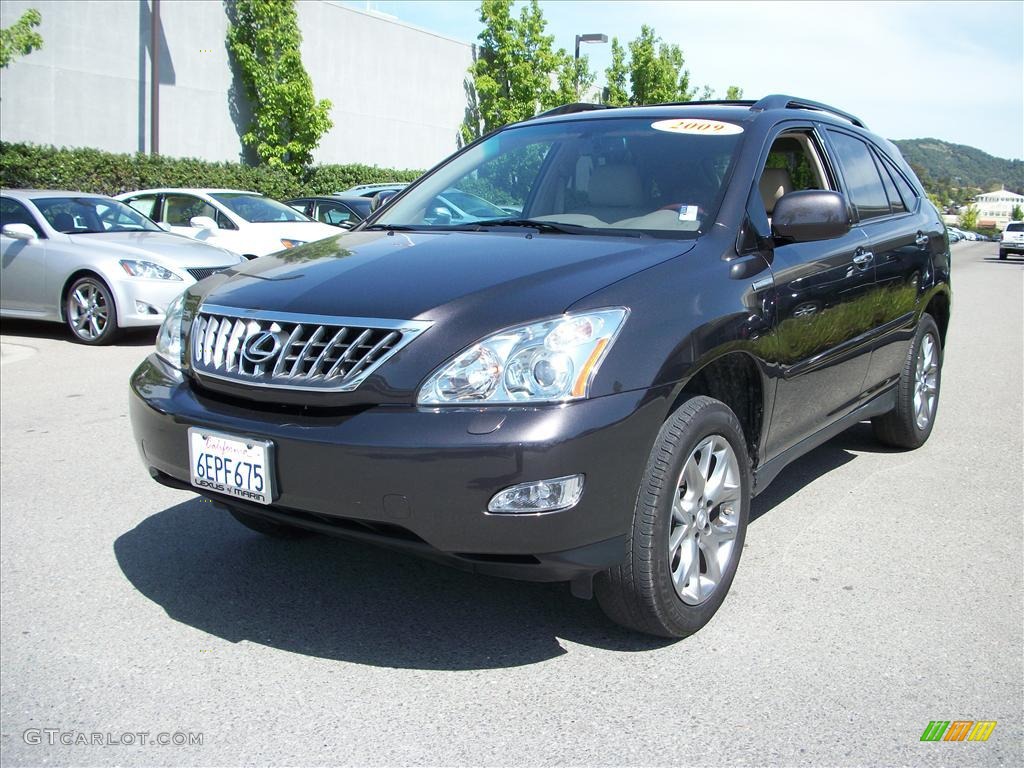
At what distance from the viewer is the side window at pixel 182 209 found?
1301 cm

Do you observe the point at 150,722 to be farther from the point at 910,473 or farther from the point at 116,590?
the point at 910,473

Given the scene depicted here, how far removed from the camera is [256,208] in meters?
13.2

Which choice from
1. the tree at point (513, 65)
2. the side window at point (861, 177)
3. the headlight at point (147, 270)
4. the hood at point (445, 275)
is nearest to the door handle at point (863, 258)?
the side window at point (861, 177)

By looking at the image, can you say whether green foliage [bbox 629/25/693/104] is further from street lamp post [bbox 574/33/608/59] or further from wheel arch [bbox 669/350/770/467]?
wheel arch [bbox 669/350/770/467]

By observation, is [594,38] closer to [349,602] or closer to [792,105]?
[792,105]

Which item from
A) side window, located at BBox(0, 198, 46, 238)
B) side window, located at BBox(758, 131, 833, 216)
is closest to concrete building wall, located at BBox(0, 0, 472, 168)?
side window, located at BBox(0, 198, 46, 238)

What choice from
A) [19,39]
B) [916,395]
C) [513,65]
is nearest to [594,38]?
[513,65]

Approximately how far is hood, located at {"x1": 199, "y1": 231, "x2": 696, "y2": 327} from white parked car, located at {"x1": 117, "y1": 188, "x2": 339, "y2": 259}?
8.97 m

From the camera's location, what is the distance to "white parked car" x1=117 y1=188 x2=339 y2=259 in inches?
490

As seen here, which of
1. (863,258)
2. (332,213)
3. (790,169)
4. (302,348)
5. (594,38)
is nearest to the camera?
(302,348)

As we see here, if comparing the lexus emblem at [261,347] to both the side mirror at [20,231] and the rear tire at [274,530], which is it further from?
the side mirror at [20,231]

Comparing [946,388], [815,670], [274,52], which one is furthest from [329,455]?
[274,52]

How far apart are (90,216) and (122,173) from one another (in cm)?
1008

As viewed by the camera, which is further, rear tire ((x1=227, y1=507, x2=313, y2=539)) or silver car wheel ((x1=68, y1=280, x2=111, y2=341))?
silver car wheel ((x1=68, y1=280, x2=111, y2=341))
